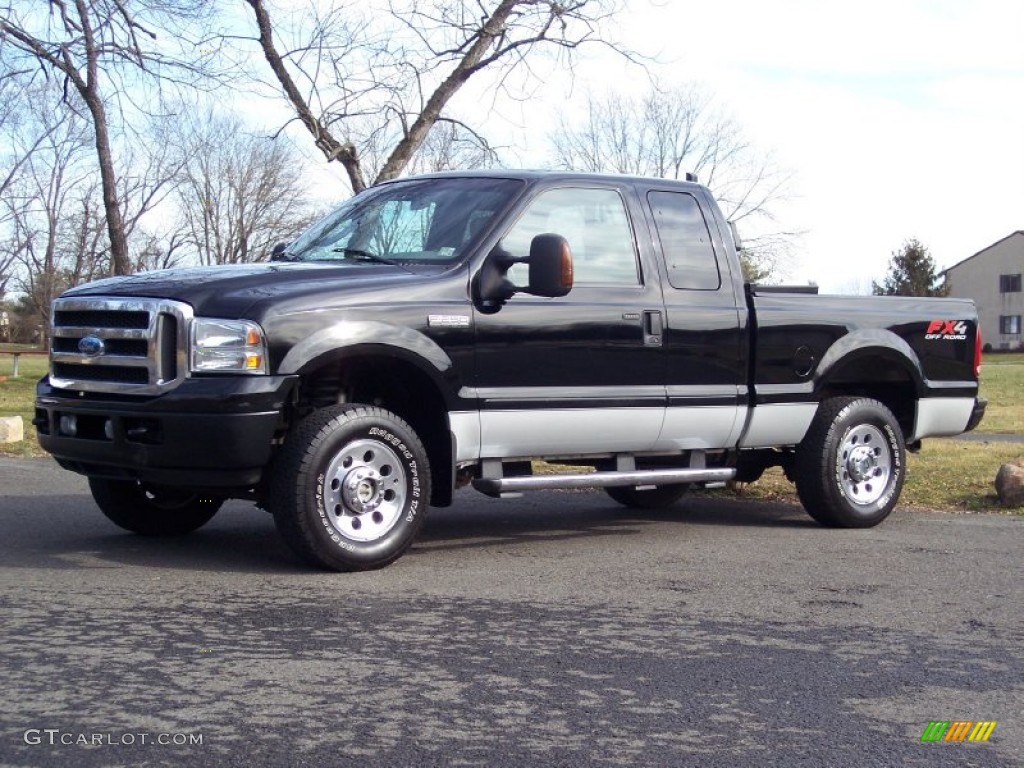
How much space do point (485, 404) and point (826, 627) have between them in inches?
87.0

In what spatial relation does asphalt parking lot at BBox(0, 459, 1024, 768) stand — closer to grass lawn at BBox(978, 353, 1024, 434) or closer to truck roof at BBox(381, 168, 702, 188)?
truck roof at BBox(381, 168, 702, 188)

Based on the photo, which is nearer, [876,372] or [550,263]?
[550,263]

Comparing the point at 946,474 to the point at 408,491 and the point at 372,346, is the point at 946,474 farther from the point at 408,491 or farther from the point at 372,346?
the point at 372,346

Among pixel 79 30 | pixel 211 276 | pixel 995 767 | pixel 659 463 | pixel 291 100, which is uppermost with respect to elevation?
pixel 79 30

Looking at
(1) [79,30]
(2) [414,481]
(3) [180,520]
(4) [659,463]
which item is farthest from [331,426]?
(1) [79,30]

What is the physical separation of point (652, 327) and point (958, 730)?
3.72 m

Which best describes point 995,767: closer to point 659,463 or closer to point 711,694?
point 711,694

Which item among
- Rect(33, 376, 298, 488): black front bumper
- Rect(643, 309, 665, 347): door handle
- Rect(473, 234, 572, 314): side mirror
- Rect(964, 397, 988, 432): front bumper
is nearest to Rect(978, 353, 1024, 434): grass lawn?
Rect(964, 397, 988, 432): front bumper

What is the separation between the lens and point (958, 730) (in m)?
4.04

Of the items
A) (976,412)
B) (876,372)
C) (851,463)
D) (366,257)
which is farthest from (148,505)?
(976,412)

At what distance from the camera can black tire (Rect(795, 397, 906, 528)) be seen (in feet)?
27.0

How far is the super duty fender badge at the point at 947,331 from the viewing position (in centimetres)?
880

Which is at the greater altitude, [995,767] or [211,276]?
[211,276]

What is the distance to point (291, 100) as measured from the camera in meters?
18.5
